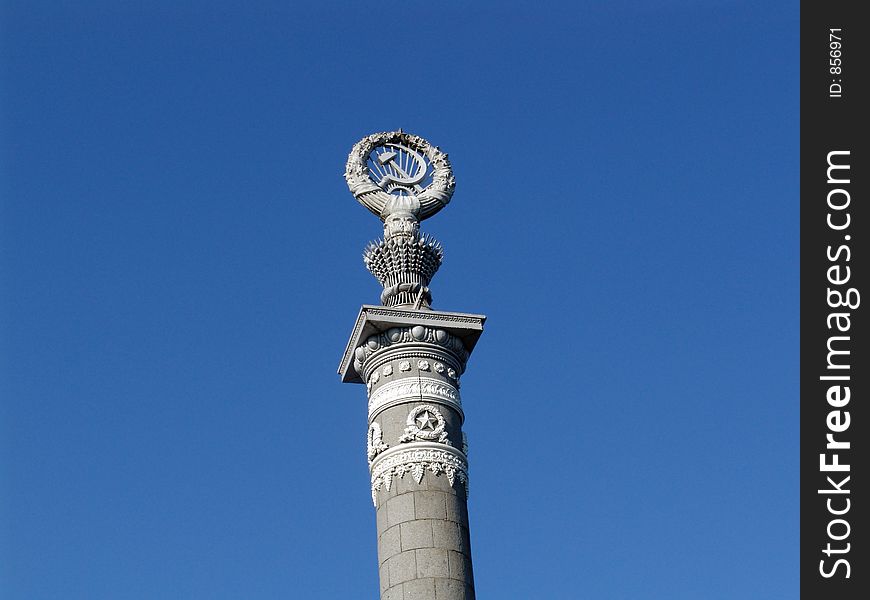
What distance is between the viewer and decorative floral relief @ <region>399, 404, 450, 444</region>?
20172 mm

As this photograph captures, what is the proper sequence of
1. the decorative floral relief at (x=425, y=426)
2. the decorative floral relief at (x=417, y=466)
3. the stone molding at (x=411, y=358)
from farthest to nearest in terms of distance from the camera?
the stone molding at (x=411, y=358) < the decorative floral relief at (x=425, y=426) < the decorative floral relief at (x=417, y=466)

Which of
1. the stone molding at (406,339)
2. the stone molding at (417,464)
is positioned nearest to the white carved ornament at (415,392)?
the stone molding at (406,339)

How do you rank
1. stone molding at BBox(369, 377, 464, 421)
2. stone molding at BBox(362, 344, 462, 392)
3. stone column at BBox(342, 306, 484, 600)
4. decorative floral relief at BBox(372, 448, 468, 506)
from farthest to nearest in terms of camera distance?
stone molding at BBox(362, 344, 462, 392) → stone molding at BBox(369, 377, 464, 421) → decorative floral relief at BBox(372, 448, 468, 506) → stone column at BBox(342, 306, 484, 600)

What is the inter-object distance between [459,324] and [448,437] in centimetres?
179

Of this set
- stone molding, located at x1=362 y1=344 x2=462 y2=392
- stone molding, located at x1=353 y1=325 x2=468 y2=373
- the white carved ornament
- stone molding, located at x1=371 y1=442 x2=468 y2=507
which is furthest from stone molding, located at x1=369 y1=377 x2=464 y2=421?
stone molding, located at x1=371 y1=442 x2=468 y2=507

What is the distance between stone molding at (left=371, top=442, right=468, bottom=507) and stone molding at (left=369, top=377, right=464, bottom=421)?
717 mm

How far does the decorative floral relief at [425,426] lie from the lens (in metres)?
20.2

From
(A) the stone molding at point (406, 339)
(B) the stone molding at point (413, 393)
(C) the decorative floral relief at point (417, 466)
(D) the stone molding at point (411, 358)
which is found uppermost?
(A) the stone molding at point (406, 339)

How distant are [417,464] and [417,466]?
1.2 inches

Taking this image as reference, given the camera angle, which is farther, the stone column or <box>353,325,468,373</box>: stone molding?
<box>353,325,468,373</box>: stone molding

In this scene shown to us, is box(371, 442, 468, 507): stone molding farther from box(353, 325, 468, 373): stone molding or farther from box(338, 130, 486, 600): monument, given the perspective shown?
box(353, 325, 468, 373): stone molding

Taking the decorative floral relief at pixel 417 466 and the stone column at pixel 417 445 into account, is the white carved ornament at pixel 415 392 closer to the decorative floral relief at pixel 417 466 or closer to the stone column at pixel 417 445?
the stone column at pixel 417 445

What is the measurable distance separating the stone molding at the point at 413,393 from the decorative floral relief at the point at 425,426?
17cm
